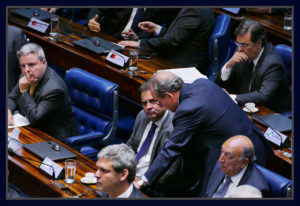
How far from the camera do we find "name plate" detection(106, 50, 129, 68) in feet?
15.6

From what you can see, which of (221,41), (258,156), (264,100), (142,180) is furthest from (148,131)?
(221,41)

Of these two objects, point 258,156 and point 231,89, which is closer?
point 258,156

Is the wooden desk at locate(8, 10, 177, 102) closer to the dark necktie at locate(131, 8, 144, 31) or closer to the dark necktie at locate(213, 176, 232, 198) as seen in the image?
the dark necktie at locate(131, 8, 144, 31)

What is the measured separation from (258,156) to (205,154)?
292 mm

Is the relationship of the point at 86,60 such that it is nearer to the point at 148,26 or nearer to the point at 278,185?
the point at 148,26

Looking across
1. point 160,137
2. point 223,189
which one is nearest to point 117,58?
point 160,137

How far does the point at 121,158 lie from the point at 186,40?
2.30m

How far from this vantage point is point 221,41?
499 cm

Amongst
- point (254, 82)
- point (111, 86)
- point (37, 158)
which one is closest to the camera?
point (37, 158)

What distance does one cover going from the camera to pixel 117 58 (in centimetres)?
482

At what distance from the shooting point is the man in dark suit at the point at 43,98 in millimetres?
4027

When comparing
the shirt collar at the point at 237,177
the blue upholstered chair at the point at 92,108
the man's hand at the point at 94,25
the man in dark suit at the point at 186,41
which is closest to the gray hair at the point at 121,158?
the shirt collar at the point at 237,177

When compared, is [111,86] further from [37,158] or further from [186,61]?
[186,61]

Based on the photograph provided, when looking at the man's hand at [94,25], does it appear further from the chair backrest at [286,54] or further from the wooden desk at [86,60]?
the chair backrest at [286,54]
